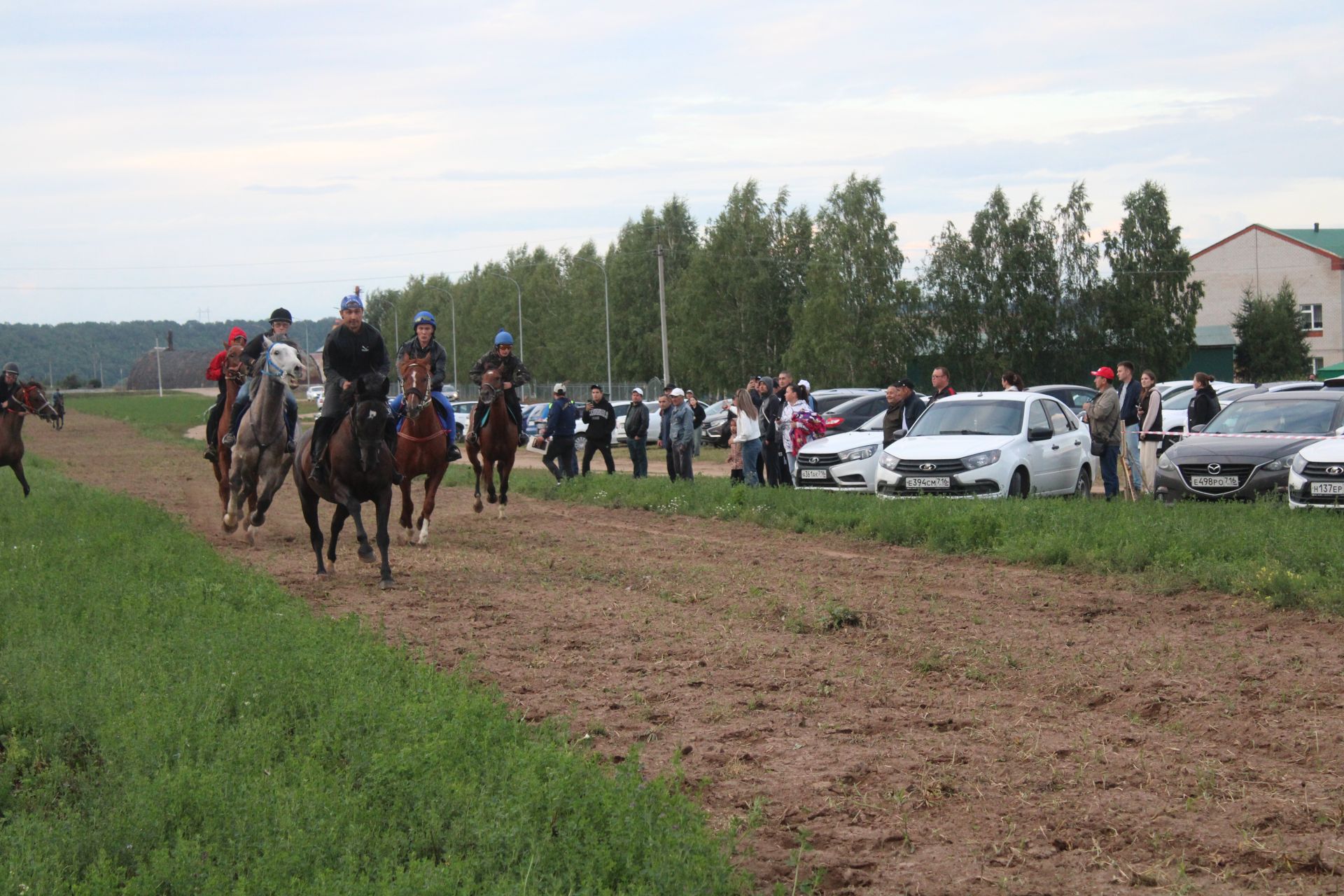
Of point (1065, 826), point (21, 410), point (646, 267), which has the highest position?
point (646, 267)

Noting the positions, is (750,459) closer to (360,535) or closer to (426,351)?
(426,351)

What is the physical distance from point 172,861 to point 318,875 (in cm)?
61

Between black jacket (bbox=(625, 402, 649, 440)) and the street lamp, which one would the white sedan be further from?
the street lamp

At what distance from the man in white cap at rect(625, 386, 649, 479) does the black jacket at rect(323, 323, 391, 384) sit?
38.9 feet

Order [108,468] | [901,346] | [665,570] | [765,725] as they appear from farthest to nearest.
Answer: [901,346]
[108,468]
[665,570]
[765,725]

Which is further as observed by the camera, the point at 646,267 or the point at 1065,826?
the point at 646,267

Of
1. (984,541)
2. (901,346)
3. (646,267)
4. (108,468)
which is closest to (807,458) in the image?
(984,541)

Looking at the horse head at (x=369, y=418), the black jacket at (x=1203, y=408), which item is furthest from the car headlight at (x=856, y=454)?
the horse head at (x=369, y=418)

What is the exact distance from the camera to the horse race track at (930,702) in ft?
16.6

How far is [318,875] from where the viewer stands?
173 inches

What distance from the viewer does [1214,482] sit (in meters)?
15.5

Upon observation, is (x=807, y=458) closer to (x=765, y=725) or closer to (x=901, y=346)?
(x=765, y=725)

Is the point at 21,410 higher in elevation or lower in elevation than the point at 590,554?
higher

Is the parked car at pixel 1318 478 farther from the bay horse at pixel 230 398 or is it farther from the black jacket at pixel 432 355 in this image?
the bay horse at pixel 230 398
